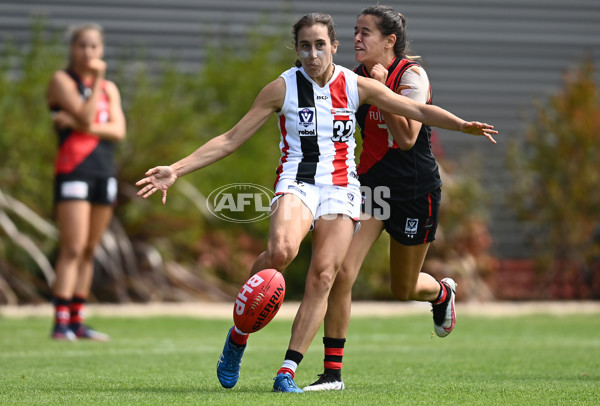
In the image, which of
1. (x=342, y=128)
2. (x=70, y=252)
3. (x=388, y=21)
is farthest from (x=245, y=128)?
(x=70, y=252)

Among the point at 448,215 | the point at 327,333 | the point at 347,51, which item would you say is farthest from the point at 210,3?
the point at 327,333

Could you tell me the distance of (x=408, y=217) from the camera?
6.02 metres

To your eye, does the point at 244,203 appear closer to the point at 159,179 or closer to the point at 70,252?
the point at 70,252

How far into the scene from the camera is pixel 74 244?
340 inches

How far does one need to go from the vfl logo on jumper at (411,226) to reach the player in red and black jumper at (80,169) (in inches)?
135

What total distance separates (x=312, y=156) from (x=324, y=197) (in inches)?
9.1

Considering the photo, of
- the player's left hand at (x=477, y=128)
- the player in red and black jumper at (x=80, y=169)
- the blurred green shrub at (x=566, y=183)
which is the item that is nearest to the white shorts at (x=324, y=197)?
the player's left hand at (x=477, y=128)

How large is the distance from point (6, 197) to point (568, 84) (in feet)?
26.2

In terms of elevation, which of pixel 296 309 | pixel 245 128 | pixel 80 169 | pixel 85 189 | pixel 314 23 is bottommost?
pixel 296 309

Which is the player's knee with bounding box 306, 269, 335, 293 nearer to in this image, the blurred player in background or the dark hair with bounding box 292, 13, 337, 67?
the blurred player in background

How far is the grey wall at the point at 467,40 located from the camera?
14469mm

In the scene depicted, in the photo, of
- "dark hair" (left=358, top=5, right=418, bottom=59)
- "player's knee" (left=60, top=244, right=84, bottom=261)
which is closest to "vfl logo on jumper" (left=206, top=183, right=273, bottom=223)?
A: "player's knee" (left=60, top=244, right=84, bottom=261)

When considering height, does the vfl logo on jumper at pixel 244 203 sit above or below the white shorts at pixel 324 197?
below

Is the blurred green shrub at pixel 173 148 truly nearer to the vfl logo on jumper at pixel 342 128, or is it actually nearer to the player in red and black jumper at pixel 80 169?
the player in red and black jumper at pixel 80 169
